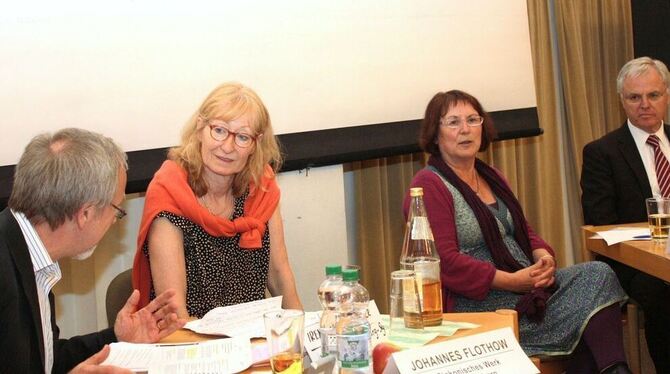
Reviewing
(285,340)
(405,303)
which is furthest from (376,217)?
(285,340)

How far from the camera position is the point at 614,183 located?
3.50 meters

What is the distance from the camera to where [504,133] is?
3961 millimetres

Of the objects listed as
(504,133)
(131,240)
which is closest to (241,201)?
(131,240)

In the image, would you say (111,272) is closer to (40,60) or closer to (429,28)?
(40,60)

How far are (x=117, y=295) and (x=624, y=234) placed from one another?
1.70m

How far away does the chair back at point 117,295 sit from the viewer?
8.13 ft

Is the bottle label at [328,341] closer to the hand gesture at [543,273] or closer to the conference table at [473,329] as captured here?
the conference table at [473,329]

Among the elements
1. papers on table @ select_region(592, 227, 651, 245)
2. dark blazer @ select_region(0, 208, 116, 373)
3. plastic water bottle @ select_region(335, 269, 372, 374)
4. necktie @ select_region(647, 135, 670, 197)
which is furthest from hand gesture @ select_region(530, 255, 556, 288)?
dark blazer @ select_region(0, 208, 116, 373)

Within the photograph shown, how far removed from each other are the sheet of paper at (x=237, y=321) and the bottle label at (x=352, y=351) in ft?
1.09

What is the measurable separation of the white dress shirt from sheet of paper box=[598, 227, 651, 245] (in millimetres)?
625

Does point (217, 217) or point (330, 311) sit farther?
point (217, 217)

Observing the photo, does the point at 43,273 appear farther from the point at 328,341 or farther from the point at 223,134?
the point at 223,134

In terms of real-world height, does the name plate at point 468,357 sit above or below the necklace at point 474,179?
below

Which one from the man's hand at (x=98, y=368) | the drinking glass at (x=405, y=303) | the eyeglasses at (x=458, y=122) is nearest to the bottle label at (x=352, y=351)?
the drinking glass at (x=405, y=303)
